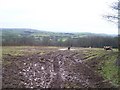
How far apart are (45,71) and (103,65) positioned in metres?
5.89

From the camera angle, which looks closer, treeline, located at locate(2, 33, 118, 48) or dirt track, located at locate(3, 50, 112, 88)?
dirt track, located at locate(3, 50, 112, 88)

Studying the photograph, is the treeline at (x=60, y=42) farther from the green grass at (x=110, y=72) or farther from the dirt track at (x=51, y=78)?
the dirt track at (x=51, y=78)

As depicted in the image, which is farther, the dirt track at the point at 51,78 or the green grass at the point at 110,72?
the green grass at the point at 110,72

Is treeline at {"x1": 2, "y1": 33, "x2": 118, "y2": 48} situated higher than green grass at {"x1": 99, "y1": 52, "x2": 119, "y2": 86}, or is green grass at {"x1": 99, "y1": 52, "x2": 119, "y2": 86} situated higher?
treeline at {"x1": 2, "y1": 33, "x2": 118, "y2": 48}

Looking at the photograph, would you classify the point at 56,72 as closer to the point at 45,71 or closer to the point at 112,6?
the point at 45,71

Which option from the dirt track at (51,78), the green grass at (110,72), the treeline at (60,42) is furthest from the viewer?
the treeline at (60,42)

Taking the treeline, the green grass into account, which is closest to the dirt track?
the green grass

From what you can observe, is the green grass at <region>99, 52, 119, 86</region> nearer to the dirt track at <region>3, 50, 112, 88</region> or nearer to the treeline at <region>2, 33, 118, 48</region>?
the dirt track at <region>3, 50, 112, 88</region>

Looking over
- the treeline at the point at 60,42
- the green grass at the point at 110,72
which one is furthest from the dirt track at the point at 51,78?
the treeline at the point at 60,42

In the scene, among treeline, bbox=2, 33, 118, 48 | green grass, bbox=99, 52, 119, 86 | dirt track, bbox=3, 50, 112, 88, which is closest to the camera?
dirt track, bbox=3, 50, 112, 88

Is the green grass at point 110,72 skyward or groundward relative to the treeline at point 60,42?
groundward

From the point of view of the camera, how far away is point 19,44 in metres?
57.8

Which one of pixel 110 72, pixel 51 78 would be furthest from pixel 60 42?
pixel 51 78

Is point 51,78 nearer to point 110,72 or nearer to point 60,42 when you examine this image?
point 110,72
